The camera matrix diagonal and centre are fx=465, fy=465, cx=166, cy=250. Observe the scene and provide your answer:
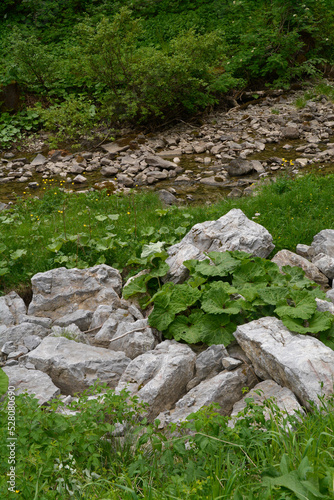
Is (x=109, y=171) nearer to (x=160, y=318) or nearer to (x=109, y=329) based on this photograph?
(x=109, y=329)

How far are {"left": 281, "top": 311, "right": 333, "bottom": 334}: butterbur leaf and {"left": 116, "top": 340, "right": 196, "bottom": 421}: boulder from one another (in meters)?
0.85

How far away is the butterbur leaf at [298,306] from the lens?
3.84 m

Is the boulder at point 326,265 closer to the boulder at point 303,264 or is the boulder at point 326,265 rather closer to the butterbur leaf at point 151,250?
the boulder at point 303,264

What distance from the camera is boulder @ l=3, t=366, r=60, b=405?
12.0 ft

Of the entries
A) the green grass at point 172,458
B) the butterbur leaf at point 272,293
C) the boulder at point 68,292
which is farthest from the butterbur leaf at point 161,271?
the green grass at point 172,458

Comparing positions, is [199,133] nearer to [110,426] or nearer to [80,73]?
[80,73]

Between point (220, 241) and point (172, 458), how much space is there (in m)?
3.03

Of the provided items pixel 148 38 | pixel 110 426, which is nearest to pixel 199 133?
pixel 148 38

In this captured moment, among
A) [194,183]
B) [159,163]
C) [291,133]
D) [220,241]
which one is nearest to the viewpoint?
[220,241]

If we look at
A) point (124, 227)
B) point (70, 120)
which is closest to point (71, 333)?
point (124, 227)

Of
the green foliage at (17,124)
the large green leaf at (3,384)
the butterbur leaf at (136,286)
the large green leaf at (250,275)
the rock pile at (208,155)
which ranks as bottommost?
the rock pile at (208,155)

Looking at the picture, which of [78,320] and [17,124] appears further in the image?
[17,124]

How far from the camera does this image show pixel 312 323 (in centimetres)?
392

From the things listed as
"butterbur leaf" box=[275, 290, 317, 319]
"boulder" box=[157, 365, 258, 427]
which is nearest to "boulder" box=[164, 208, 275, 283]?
"butterbur leaf" box=[275, 290, 317, 319]
